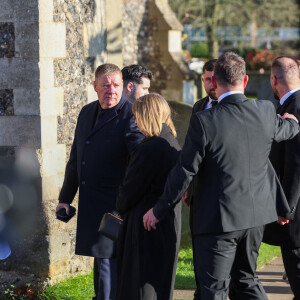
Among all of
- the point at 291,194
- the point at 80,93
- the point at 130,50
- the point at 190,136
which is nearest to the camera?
the point at 190,136

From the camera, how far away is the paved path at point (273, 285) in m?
6.02

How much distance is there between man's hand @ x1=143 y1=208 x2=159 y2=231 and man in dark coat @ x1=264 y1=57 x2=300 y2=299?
118 centimetres

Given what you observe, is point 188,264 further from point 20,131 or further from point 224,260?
point 224,260

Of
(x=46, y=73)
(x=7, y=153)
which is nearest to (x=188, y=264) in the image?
(x=7, y=153)

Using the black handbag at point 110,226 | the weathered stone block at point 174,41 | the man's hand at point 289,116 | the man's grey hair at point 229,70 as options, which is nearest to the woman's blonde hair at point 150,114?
the man's grey hair at point 229,70

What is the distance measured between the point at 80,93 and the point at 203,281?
2872 mm

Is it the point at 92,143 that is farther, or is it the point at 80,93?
the point at 80,93

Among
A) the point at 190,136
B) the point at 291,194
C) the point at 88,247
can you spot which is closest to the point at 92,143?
the point at 88,247

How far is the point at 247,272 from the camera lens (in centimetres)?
440

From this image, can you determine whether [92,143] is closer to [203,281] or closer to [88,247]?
[88,247]

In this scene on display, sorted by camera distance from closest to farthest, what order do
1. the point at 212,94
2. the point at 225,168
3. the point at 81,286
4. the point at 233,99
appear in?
the point at 225,168 → the point at 233,99 → the point at 212,94 → the point at 81,286

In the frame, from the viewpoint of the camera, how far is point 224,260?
165 inches

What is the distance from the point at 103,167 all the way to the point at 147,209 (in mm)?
752

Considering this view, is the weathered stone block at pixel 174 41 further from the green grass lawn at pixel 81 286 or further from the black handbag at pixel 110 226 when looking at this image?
the black handbag at pixel 110 226
